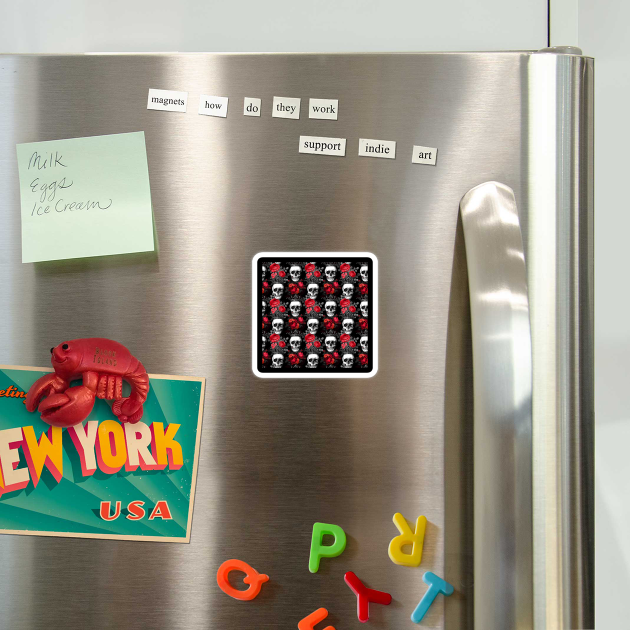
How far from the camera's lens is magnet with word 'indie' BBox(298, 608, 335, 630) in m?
0.47

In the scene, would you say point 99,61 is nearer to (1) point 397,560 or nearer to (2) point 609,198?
(1) point 397,560

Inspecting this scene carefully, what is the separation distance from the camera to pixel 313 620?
18.7 inches

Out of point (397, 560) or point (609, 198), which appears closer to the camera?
point (397, 560)

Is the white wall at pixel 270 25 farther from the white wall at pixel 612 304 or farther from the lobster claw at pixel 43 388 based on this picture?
the lobster claw at pixel 43 388

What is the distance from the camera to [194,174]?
1.63 ft

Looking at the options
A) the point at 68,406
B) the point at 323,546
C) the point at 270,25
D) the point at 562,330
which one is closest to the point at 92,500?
the point at 68,406

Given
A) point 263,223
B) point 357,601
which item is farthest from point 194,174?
point 357,601

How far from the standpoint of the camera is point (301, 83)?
491 mm

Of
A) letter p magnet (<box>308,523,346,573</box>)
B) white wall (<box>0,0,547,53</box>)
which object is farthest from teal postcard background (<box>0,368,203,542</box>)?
white wall (<box>0,0,547,53</box>)

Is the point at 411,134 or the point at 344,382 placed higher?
the point at 411,134

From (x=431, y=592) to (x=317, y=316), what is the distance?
29cm

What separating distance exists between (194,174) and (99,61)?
0.15 m

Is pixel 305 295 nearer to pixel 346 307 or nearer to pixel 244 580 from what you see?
pixel 346 307

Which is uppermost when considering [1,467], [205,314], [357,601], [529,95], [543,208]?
[529,95]
